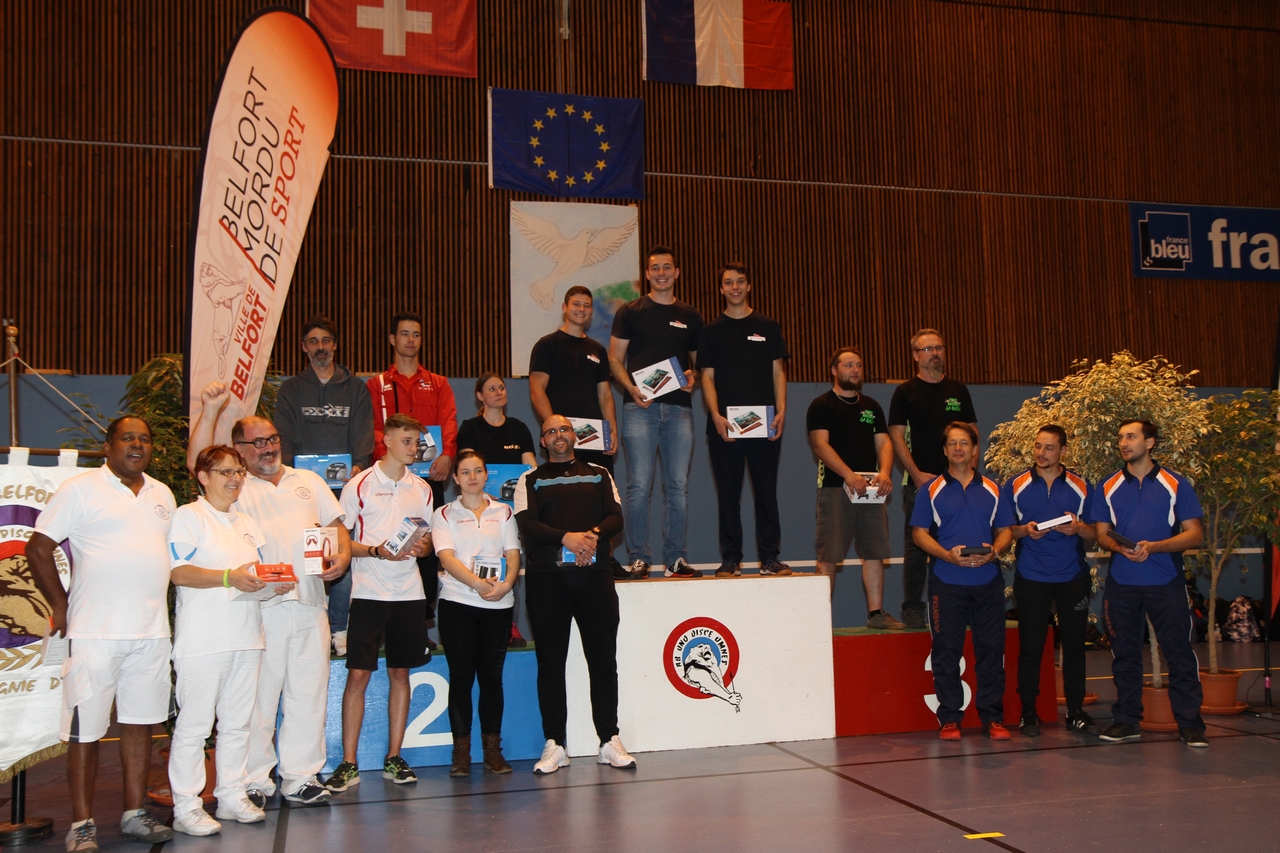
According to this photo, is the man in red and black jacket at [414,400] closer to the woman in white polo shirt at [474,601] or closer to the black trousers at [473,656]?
the woman in white polo shirt at [474,601]

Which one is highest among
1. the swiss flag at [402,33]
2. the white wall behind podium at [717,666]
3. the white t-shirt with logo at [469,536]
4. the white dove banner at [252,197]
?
the swiss flag at [402,33]

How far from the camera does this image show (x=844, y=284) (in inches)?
453

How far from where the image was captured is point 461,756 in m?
5.14

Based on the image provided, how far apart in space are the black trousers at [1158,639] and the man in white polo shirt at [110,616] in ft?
16.5

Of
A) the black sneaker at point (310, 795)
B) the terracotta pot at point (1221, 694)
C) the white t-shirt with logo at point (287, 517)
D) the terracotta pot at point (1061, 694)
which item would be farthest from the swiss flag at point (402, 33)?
the terracotta pot at point (1221, 694)

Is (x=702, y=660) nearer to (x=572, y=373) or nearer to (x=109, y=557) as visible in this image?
(x=572, y=373)

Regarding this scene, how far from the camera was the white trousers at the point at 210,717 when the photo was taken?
4090mm

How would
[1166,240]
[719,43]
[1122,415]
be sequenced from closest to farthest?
[1122,415]
[719,43]
[1166,240]

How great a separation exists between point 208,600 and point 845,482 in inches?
147

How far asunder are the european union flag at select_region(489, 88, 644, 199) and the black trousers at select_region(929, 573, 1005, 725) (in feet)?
21.3

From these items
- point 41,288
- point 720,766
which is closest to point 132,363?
point 41,288

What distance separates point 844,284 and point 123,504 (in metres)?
8.93

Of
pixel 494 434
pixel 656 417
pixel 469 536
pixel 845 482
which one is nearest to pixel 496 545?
pixel 469 536

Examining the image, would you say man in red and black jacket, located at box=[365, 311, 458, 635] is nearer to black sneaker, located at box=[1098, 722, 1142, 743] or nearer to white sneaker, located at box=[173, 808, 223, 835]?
white sneaker, located at box=[173, 808, 223, 835]
